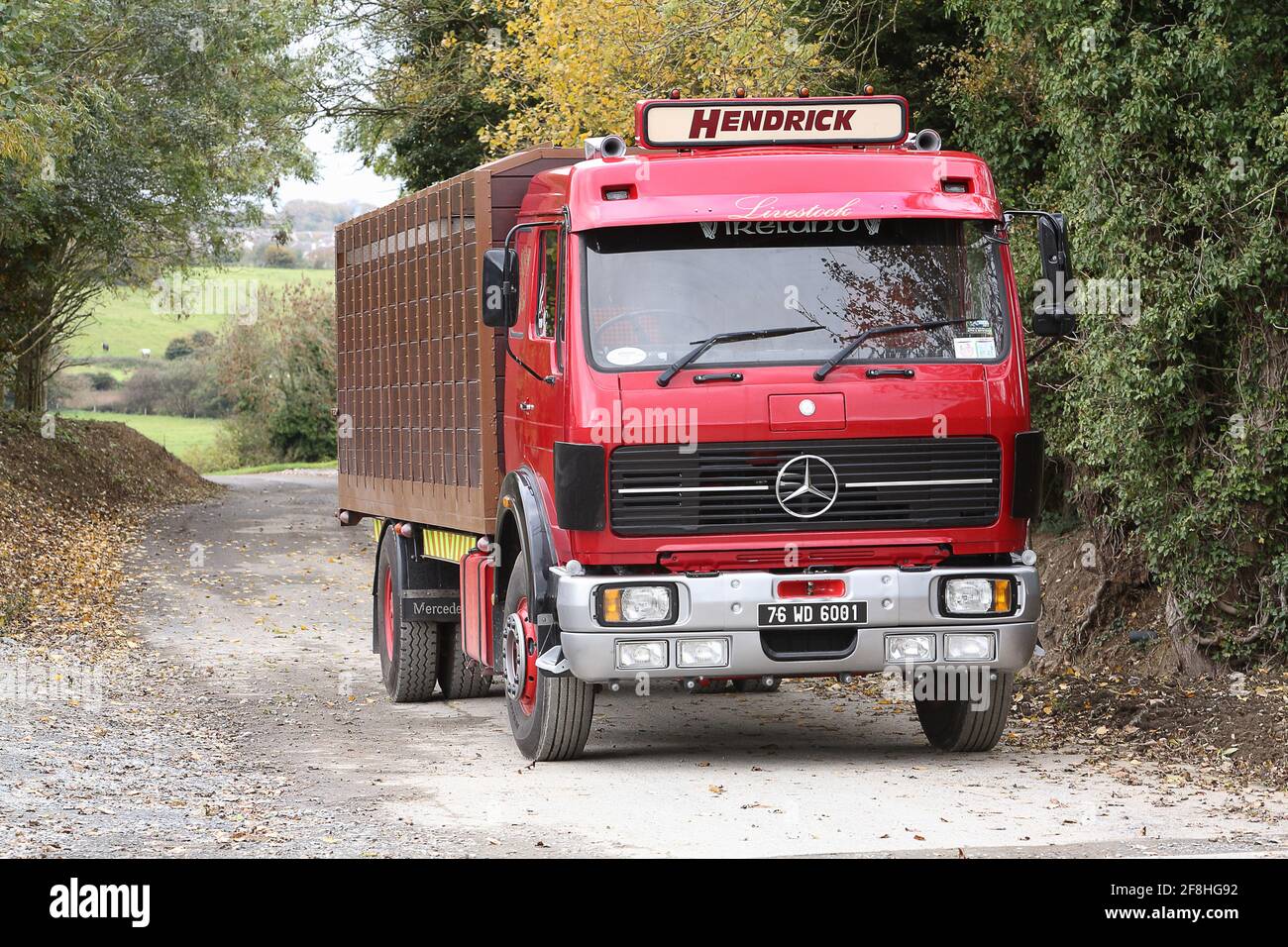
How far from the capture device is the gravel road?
24.6 ft

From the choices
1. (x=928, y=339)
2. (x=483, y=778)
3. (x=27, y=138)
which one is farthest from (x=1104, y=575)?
(x=27, y=138)

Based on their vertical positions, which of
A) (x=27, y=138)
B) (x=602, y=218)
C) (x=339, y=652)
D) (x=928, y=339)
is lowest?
(x=339, y=652)

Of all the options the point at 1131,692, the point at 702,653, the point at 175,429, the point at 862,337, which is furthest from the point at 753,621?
the point at 175,429

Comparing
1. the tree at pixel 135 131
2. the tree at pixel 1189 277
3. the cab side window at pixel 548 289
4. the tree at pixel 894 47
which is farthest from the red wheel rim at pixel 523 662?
the tree at pixel 135 131

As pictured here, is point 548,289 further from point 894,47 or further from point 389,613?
point 894,47

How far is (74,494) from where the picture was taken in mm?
29953

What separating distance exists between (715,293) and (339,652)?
8.15 m

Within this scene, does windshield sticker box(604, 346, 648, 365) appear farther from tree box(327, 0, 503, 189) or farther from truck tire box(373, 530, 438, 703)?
tree box(327, 0, 503, 189)

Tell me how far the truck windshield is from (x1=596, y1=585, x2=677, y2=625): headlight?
1.15 m

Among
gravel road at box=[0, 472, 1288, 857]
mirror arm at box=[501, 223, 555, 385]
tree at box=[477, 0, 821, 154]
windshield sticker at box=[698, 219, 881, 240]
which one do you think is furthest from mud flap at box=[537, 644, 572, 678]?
tree at box=[477, 0, 821, 154]

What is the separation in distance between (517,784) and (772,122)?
3918 millimetres

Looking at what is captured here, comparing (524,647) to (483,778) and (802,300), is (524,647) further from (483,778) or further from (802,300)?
(802,300)

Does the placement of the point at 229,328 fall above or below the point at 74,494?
above
